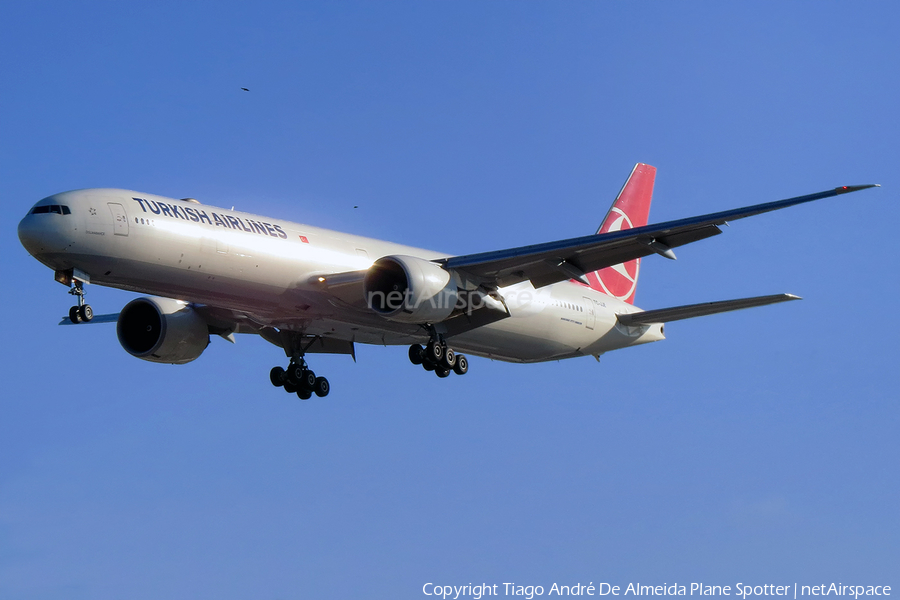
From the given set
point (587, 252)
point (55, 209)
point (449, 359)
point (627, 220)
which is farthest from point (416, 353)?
point (627, 220)

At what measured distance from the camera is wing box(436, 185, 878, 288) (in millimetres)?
29609

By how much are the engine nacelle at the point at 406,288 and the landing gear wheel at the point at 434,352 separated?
221cm

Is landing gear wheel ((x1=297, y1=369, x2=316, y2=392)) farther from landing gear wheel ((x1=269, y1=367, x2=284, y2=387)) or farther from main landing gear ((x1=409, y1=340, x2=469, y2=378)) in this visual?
main landing gear ((x1=409, y1=340, x2=469, y2=378))

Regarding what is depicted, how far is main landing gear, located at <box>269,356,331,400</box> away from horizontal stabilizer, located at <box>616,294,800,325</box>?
→ 1142cm

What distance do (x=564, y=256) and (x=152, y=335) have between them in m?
14.1

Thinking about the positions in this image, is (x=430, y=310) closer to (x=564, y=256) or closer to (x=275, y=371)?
(x=564, y=256)

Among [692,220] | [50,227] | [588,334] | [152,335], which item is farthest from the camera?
[588,334]

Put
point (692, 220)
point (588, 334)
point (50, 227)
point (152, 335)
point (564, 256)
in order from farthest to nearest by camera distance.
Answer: point (588, 334) < point (152, 335) < point (564, 256) < point (692, 220) < point (50, 227)

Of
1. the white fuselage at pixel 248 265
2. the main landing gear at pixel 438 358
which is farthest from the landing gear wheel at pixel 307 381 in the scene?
the main landing gear at pixel 438 358

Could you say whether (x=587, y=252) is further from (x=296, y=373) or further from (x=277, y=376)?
(x=277, y=376)

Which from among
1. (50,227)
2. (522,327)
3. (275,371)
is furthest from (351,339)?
(50,227)

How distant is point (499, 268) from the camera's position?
33906 millimetres

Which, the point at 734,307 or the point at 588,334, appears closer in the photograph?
the point at 734,307

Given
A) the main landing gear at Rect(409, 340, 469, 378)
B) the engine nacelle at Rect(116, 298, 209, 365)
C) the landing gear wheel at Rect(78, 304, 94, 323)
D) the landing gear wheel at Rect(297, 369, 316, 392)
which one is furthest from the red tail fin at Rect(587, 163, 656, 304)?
the landing gear wheel at Rect(78, 304, 94, 323)
